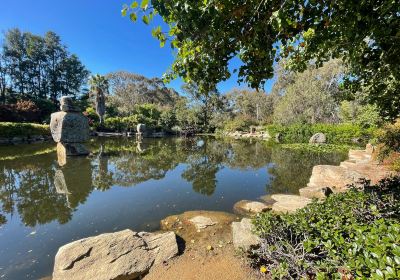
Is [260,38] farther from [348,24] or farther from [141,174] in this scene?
[141,174]

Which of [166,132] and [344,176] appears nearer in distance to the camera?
[344,176]

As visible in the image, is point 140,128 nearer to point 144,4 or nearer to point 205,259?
point 205,259

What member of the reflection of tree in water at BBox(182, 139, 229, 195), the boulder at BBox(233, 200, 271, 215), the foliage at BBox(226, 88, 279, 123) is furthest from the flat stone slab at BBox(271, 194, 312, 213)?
the foliage at BBox(226, 88, 279, 123)

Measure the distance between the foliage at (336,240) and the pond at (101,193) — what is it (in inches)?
97.5

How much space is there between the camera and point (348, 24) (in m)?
2.34

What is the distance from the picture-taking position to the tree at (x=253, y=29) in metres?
2.04

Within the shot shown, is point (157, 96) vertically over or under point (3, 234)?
over

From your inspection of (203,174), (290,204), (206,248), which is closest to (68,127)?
(203,174)

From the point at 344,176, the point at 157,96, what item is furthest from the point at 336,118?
the point at 157,96

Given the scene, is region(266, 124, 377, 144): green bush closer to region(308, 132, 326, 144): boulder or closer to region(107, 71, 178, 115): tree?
region(308, 132, 326, 144): boulder

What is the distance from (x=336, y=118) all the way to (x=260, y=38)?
94.5 ft

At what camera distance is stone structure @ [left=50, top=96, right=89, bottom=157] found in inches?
451

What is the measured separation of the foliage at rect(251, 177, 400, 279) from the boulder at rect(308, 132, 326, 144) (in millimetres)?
→ 17288

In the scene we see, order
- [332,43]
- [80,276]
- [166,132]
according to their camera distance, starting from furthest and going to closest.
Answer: [166,132] < [332,43] < [80,276]
